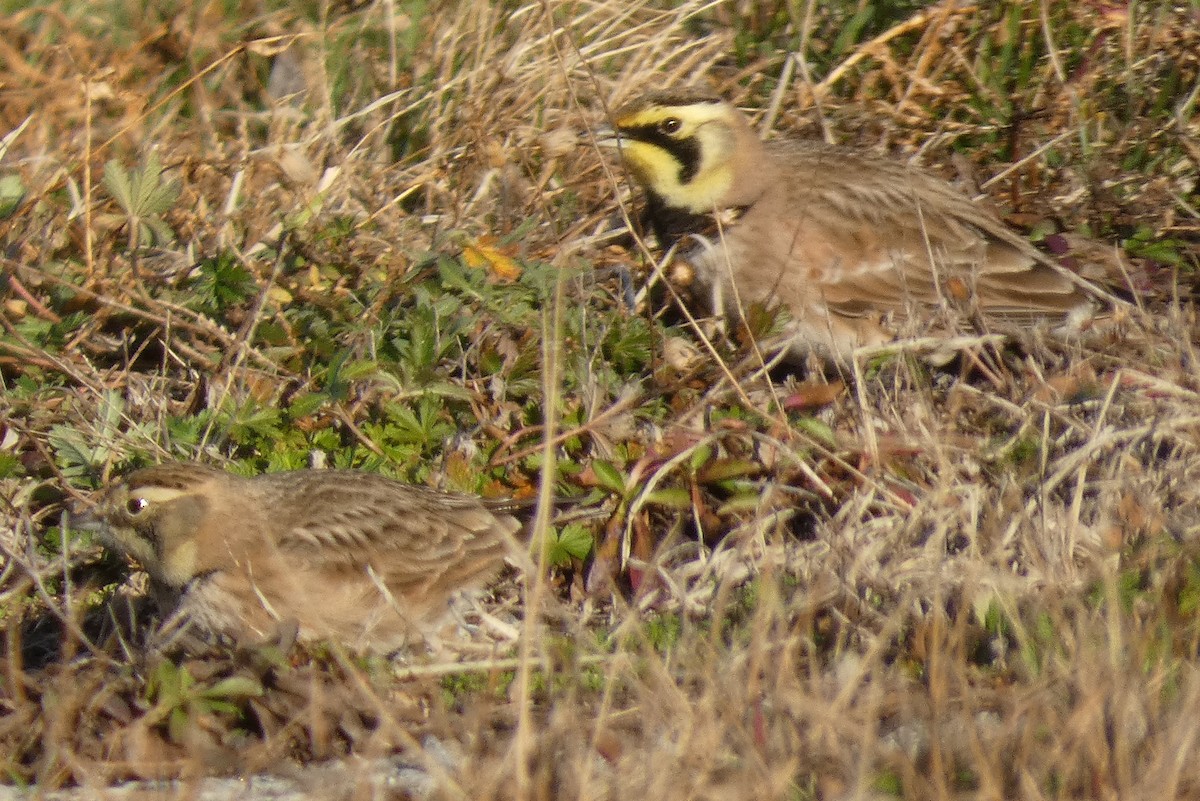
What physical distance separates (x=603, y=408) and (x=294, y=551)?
1.12 m

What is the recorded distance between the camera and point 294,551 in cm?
468

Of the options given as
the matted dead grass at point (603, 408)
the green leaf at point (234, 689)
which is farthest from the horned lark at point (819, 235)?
the green leaf at point (234, 689)

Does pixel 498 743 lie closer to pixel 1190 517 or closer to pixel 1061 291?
pixel 1190 517

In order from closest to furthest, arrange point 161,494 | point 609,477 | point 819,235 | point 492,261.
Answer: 1. point 161,494
2. point 609,477
3. point 492,261
4. point 819,235

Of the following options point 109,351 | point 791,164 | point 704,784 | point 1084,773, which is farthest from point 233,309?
point 1084,773

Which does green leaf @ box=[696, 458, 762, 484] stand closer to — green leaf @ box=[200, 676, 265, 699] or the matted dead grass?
the matted dead grass

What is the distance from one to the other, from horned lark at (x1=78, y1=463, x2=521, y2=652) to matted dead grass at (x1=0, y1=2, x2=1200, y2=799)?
239 millimetres

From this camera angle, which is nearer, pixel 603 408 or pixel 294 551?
pixel 294 551

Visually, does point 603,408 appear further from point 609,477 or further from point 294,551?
point 294,551

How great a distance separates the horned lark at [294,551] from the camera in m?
4.53

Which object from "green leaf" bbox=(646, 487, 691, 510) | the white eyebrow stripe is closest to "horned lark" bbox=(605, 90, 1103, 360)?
"green leaf" bbox=(646, 487, 691, 510)

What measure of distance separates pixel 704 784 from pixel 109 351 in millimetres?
3275

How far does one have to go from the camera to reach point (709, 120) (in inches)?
241


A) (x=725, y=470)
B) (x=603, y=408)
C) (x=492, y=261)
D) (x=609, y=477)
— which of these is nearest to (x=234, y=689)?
(x=609, y=477)
